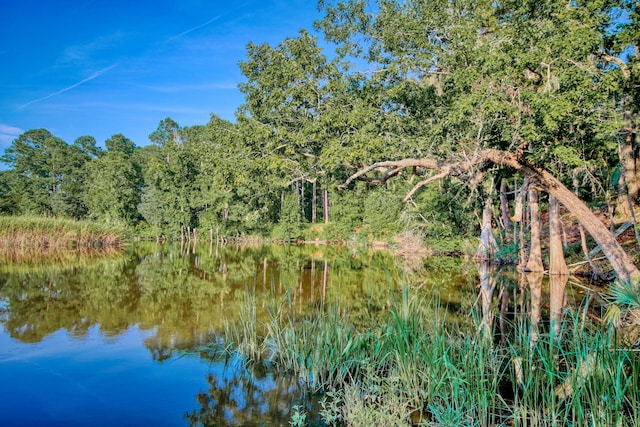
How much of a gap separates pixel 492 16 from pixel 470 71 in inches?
181

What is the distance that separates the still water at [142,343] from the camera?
4.85 meters

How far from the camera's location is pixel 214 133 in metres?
15.5

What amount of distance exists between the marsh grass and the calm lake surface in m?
0.44

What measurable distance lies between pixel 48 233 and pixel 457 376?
28.1 meters

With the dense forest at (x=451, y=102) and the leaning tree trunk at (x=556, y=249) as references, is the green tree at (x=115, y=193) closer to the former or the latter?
the dense forest at (x=451, y=102)

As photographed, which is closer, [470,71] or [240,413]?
[240,413]

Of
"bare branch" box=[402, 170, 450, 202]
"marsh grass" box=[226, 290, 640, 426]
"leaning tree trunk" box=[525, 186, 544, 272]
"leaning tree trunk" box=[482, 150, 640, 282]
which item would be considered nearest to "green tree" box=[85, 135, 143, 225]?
"leaning tree trunk" box=[525, 186, 544, 272]

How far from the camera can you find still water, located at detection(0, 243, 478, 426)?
15.9 feet

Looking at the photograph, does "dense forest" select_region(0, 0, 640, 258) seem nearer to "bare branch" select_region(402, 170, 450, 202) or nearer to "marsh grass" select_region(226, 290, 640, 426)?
"bare branch" select_region(402, 170, 450, 202)

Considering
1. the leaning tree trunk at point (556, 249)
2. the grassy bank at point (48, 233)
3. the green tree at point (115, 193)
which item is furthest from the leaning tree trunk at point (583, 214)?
the green tree at point (115, 193)

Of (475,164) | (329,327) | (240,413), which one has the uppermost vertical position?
(475,164)

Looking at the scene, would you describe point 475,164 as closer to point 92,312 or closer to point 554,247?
point 554,247

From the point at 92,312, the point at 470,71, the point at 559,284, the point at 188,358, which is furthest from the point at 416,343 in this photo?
the point at 559,284

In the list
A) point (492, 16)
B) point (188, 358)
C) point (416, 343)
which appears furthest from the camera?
point (492, 16)
